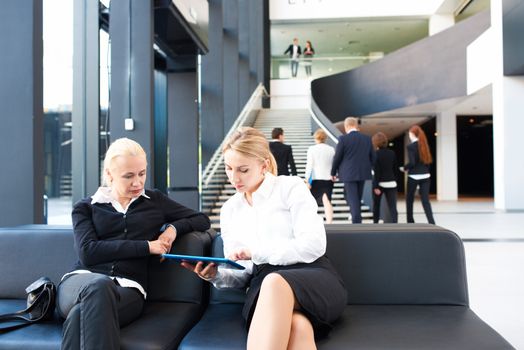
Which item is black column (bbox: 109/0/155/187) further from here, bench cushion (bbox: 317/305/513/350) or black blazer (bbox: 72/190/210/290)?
bench cushion (bbox: 317/305/513/350)

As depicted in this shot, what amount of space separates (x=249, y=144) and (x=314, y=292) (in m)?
0.77

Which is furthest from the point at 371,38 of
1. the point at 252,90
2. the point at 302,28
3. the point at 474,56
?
the point at 474,56

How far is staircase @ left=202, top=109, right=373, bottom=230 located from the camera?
905cm

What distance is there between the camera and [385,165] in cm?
776

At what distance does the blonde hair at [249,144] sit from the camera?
7.77 feet

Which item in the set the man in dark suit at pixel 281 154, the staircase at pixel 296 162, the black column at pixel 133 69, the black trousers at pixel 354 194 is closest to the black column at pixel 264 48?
the staircase at pixel 296 162

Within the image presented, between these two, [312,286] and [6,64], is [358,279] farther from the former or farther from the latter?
[6,64]

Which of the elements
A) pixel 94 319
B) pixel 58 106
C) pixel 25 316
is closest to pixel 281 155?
pixel 58 106

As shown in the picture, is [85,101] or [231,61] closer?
[85,101]

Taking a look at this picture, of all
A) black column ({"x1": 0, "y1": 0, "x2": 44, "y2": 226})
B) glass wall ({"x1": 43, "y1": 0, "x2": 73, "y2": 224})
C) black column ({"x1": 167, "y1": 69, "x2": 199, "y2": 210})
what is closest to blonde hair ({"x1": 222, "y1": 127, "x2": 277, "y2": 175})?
black column ({"x1": 0, "y1": 0, "x2": 44, "y2": 226})

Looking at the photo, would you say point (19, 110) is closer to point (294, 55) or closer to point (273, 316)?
point (273, 316)

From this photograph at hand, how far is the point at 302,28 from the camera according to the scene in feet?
76.1

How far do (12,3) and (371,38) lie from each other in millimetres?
23255

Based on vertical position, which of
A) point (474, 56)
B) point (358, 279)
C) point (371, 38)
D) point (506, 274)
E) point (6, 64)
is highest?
point (371, 38)
